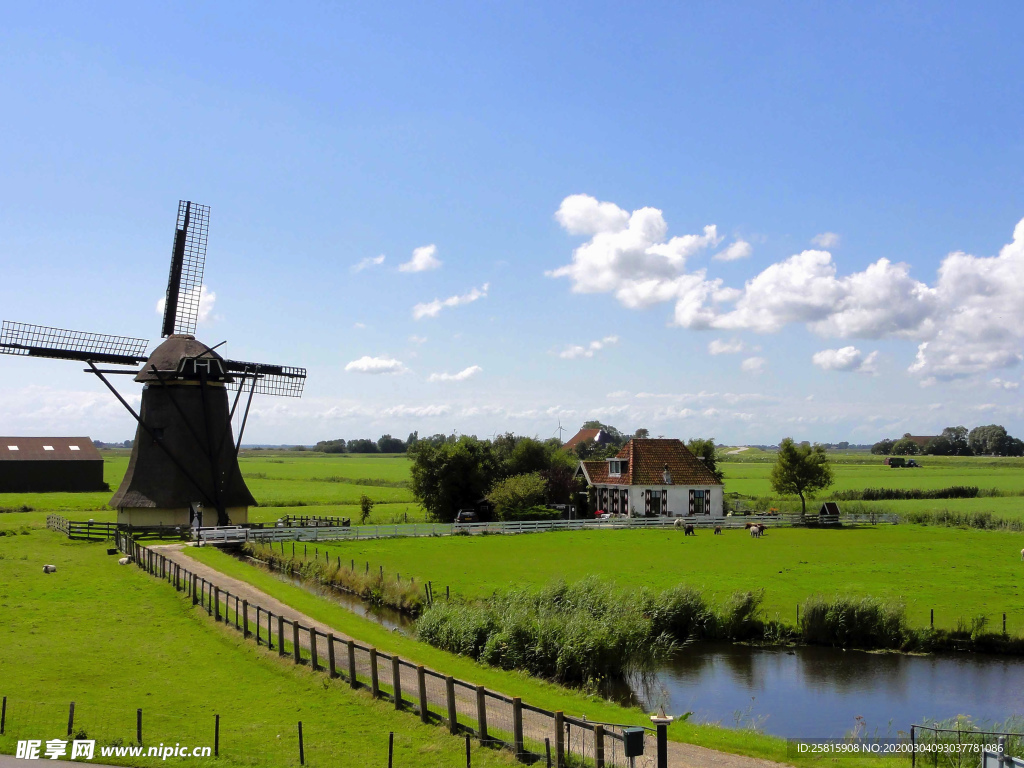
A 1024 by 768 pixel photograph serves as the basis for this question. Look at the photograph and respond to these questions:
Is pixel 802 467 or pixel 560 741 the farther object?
pixel 802 467

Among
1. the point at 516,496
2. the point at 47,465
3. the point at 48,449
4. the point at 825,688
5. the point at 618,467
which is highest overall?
the point at 48,449

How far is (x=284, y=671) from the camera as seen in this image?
57.2 ft

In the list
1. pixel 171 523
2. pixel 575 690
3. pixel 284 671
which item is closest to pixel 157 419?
pixel 171 523

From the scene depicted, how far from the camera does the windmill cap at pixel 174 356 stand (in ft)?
140

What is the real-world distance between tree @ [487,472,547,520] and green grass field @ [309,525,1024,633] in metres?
5.59

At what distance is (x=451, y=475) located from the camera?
5722cm

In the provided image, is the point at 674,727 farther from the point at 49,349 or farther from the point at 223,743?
the point at 49,349

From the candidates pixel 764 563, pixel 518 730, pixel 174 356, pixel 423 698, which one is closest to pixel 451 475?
pixel 174 356

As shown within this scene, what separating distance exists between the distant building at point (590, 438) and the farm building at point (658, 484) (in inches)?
2634

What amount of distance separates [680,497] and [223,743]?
46.6 meters

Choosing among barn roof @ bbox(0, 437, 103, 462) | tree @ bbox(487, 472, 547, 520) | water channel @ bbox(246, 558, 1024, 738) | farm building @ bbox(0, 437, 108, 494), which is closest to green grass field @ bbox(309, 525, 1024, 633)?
water channel @ bbox(246, 558, 1024, 738)

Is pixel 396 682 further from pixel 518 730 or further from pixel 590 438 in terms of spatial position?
pixel 590 438

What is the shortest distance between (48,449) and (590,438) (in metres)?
80.7

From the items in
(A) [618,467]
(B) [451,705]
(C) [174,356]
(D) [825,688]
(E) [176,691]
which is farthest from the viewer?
(A) [618,467]
